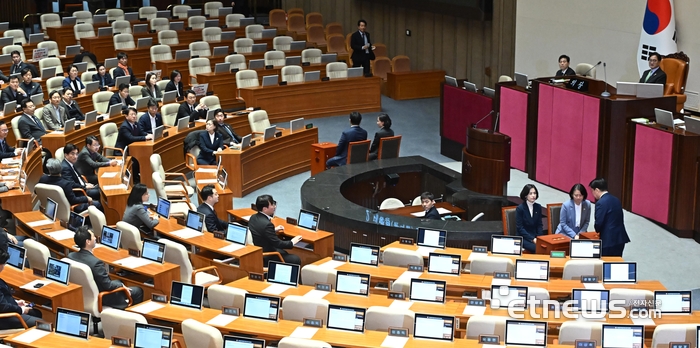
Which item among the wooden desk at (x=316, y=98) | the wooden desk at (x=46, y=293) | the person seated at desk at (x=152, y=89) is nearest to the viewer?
the wooden desk at (x=46, y=293)

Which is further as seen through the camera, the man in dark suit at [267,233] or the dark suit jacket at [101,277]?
the man in dark suit at [267,233]

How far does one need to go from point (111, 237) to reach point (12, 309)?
1571mm

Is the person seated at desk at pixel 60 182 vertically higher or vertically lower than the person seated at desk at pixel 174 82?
lower

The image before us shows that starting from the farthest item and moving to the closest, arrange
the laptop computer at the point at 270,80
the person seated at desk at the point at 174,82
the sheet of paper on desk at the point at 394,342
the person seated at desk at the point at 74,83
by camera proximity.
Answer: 1. the laptop computer at the point at 270,80
2. the person seated at desk at the point at 174,82
3. the person seated at desk at the point at 74,83
4. the sheet of paper on desk at the point at 394,342

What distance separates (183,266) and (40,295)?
1331 mm

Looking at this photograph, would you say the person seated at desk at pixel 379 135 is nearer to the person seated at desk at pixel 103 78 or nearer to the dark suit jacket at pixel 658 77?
the dark suit jacket at pixel 658 77

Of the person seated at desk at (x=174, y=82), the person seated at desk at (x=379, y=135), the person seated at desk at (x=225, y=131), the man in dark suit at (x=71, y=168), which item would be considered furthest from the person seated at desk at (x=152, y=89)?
the person seated at desk at (x=379, y=135)

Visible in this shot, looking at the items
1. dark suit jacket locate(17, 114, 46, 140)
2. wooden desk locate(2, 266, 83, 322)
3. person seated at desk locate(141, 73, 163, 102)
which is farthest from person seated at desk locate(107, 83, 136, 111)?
wooden desk locate(2, 266, 83, 322)

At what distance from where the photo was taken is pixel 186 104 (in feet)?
45.6

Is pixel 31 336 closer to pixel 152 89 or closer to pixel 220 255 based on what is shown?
pixel 220 255

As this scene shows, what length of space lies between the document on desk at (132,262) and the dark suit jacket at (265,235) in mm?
1319

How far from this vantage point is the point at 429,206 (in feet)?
34.1

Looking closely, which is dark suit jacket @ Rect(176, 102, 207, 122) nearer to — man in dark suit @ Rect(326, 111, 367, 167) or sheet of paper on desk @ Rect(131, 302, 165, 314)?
man in dark suit @ Rect(326, 111, 367, 167)

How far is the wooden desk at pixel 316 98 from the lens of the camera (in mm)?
16156
